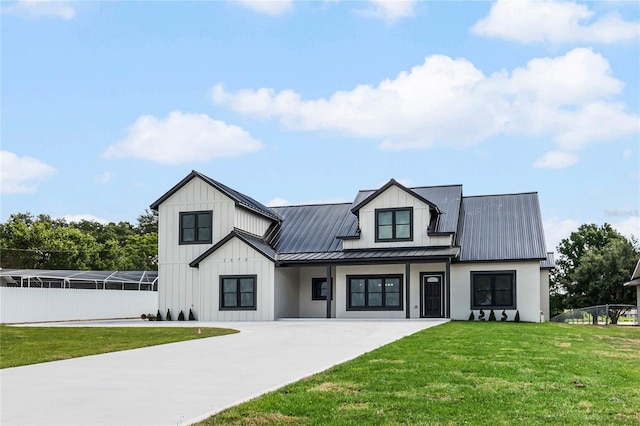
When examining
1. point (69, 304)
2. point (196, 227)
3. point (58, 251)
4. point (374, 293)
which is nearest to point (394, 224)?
point (374, 293)

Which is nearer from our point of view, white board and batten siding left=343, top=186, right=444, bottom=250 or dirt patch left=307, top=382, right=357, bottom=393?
Result: dirt patch left=307, top=382, right=357, bottom=393

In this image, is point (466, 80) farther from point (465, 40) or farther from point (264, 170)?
point (264, 170)

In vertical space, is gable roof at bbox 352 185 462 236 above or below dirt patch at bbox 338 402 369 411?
above

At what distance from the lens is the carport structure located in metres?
38.0

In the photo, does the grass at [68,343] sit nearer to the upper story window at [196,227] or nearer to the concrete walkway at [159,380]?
the concrete walkway at [159,380]

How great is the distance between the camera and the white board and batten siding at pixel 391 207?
3028cm

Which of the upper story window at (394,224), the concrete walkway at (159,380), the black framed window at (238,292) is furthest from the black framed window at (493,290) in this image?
the concrete walkway at (159,380)

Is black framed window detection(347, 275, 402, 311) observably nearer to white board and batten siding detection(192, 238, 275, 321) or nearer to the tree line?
white board and batten siding detection(192, 238, 275, 321)

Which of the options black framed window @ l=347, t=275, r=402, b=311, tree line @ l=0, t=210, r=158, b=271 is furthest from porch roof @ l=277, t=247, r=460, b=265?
tree line @ l=0, t=210, r=158, b=271

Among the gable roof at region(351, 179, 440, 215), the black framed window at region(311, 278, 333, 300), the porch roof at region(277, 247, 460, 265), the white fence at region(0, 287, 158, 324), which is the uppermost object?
the gable roof at region(351, 179, 440, 215)

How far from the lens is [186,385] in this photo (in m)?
9.50

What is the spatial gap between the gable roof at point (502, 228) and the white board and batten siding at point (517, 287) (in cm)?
42

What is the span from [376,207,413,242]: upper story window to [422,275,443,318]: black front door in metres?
2.08

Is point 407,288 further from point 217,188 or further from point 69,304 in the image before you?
point 69,304
